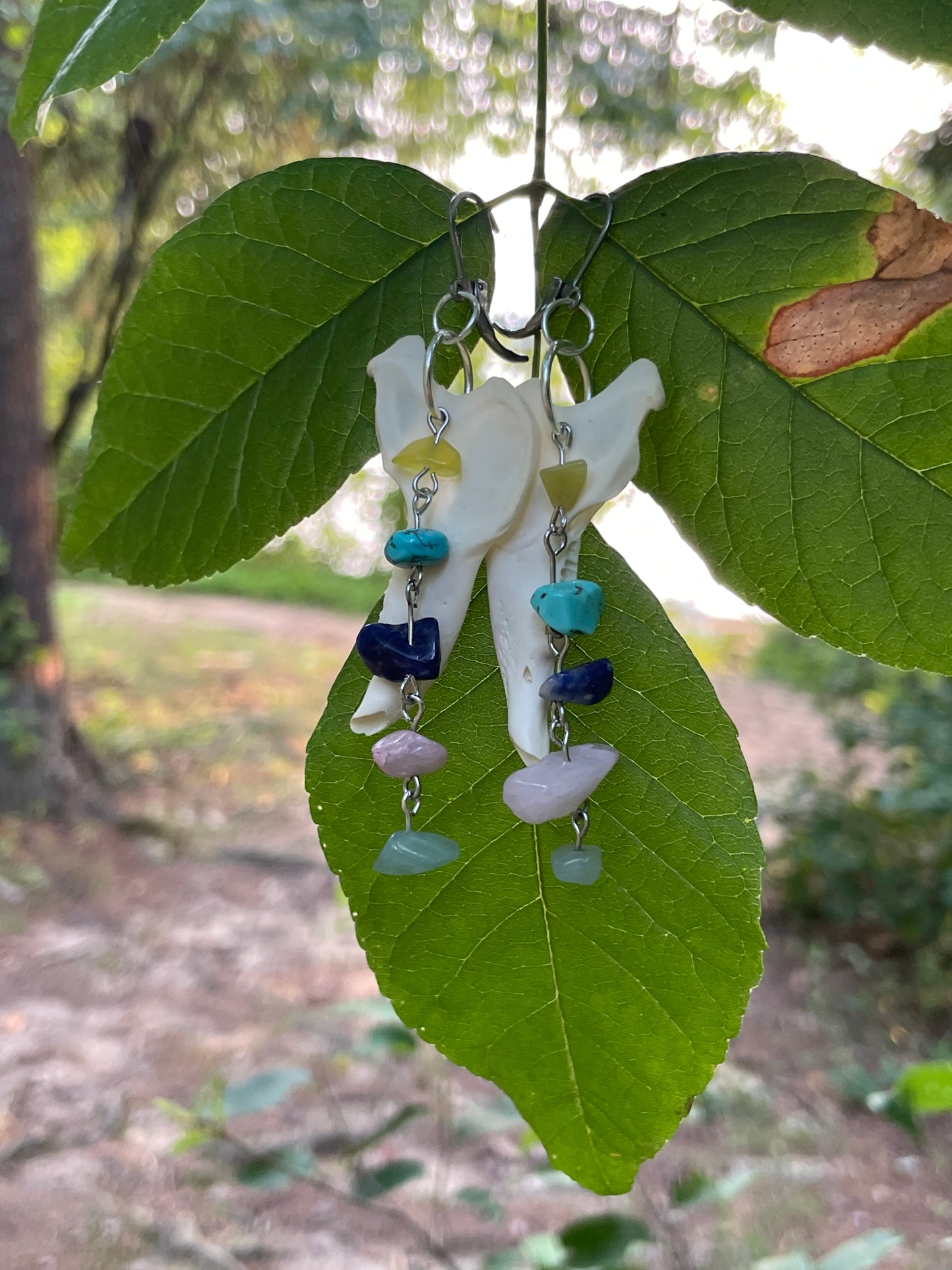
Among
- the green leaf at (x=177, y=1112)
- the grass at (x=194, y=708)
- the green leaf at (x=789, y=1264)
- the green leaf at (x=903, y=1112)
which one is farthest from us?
the grass at (x=194, y=708)

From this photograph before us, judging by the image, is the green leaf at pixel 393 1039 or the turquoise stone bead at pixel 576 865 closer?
the turquoise stone bead at pixel 576 865

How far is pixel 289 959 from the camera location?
2.15 m

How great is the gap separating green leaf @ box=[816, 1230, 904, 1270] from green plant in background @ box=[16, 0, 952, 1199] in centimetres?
70

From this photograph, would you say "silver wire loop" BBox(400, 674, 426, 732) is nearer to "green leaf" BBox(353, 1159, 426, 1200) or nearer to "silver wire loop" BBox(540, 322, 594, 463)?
"silver wire loop" BBox(540, 322, 594, 463)

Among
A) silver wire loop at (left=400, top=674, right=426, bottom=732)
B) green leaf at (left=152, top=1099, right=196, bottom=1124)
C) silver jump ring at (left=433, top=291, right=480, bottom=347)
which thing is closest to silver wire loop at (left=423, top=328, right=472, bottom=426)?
silver jump ring at (left=433, top=291, right=480, bottom=347)

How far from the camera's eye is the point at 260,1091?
44.7 inches

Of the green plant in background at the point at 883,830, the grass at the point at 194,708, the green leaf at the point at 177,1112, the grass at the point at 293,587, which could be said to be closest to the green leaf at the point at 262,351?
the green leaf at the point at 177,1112

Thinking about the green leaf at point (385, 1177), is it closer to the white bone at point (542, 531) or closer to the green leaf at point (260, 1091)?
the green leaf at point (260, 1091)

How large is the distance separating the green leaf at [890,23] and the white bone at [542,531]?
0.54 ft

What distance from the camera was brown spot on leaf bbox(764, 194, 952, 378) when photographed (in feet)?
1.30

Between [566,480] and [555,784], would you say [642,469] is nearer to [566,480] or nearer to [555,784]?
[566,480]

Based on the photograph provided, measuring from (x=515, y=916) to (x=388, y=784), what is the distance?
3.3 inches

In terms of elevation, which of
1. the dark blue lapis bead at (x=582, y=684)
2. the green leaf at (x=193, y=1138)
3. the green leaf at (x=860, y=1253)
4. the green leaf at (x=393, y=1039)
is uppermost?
the dark blue lapis bead at (x=582, y=684)

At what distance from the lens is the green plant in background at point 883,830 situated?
2.12m
